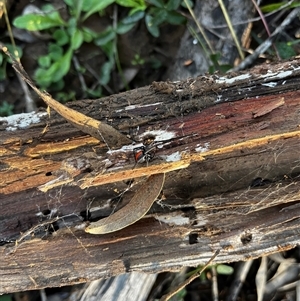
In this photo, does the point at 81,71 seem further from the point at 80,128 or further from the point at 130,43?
the point at 80,128

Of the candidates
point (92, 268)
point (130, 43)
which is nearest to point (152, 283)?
point (92, 268)

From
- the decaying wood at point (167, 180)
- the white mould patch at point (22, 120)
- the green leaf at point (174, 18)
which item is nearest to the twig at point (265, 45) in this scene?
the green leaf at point (174, 18)

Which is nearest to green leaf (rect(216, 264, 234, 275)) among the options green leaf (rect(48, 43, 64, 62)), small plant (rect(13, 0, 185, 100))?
small plant (rect(13, 0, 185, 100))

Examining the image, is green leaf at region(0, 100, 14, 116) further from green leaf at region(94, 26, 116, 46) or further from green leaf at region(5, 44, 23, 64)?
green leaf at region(94, 26, 116, 46)

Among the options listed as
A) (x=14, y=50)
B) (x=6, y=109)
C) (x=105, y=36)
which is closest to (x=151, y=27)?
(x=105, y=36)

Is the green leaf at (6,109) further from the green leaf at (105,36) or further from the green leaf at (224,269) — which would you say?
the green leaf at (224,269)

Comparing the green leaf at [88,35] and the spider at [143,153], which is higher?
the green leaf at [88,35]
